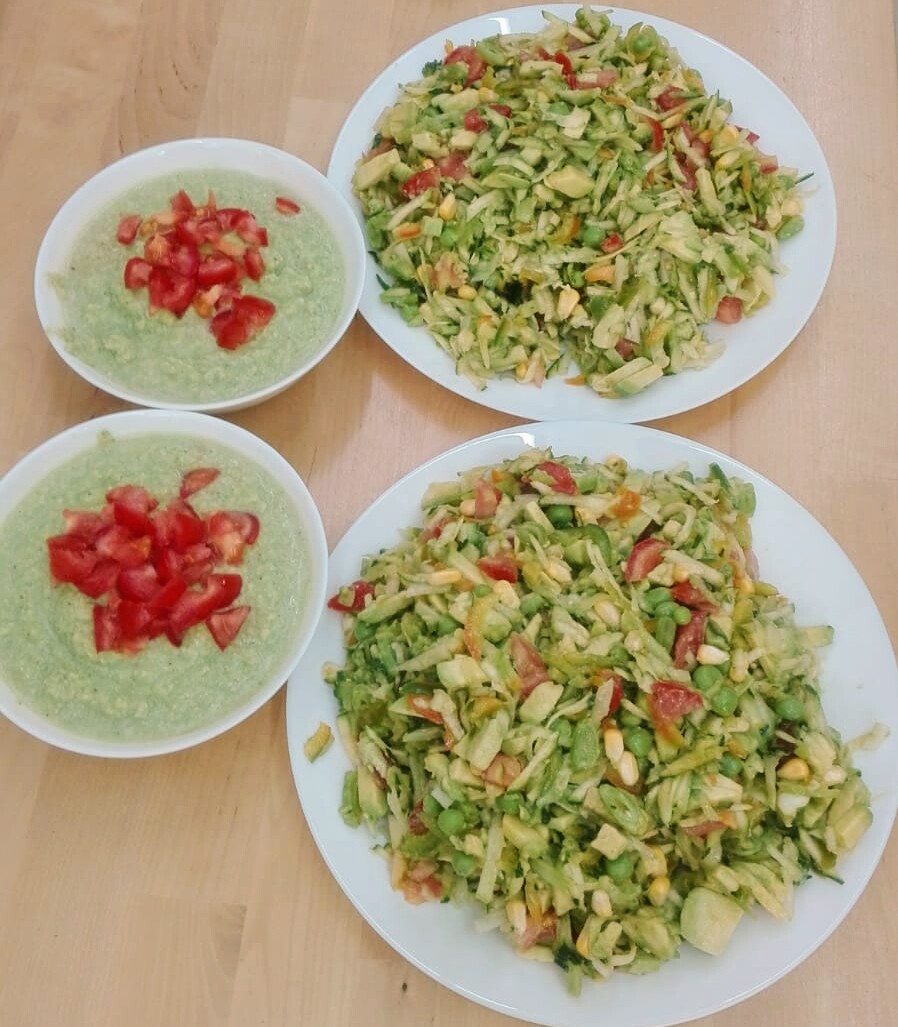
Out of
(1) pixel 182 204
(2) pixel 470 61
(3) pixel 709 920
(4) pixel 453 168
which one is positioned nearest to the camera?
(3) pixel 709 920

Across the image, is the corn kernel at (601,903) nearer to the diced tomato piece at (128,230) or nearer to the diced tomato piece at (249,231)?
the diced tomato piece at (249,231)

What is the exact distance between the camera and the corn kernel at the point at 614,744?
72.8 inches

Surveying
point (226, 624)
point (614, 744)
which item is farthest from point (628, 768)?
point (226, 624)

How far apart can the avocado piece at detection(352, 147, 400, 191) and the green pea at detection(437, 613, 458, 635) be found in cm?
130

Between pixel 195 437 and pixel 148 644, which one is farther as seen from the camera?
pixel 195 437

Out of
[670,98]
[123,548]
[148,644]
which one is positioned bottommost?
[148,644]

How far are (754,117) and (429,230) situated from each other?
1108 mm

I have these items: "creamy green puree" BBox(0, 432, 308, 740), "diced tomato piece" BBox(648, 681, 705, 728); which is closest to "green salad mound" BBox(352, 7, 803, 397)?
"creamy green puree" BBox(0, 432, 308, 740)

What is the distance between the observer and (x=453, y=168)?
2580 millimetres

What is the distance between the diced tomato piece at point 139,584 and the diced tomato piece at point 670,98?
1947 millimetres

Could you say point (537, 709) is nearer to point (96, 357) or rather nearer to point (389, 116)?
point (96, 357)

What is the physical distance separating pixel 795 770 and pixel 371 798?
Result: 2.91ft

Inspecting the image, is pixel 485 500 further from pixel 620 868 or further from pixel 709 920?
pixel 709 920

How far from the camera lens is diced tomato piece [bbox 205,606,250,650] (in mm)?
1993
